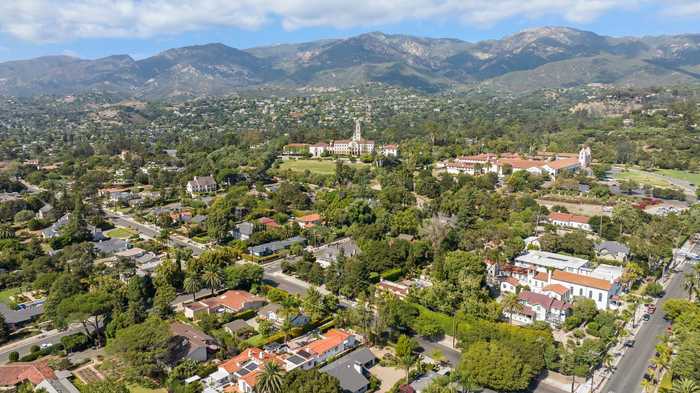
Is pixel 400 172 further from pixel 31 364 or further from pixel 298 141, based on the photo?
pixel 31 364

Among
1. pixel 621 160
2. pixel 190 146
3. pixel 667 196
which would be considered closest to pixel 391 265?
pixel 667 196

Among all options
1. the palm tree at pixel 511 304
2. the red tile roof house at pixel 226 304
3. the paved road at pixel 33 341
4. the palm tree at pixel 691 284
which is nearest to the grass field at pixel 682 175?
the palm tree at pixel 691 284

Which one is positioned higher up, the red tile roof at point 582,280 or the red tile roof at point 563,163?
the red tile roof at point 563,163

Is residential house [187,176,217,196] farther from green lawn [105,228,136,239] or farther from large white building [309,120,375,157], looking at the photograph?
large white building [309,120,375,157]

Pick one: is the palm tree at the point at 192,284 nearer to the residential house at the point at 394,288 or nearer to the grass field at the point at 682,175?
the residential house at the point at 394,288

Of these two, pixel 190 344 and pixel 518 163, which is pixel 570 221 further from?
pixel 190 344

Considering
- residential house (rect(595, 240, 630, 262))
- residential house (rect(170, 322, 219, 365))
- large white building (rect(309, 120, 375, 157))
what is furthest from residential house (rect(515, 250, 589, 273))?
large white building (rect(309, 120, 375, 157))
